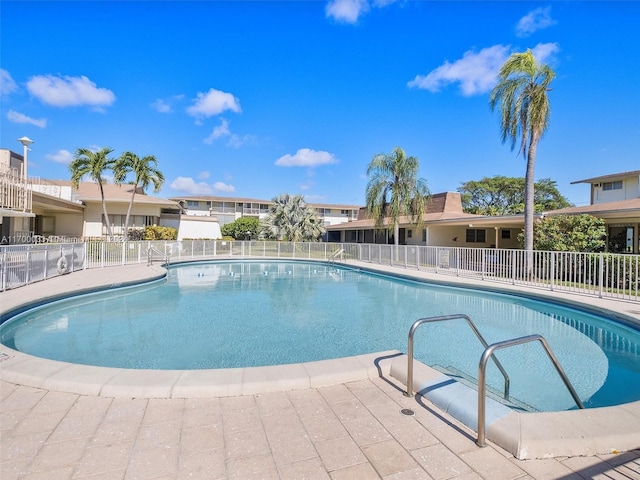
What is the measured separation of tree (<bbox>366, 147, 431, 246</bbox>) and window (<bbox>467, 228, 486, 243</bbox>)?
5.32 meters

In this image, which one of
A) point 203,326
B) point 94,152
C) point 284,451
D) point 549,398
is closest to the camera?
point 284,451

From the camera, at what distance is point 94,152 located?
2067 cm

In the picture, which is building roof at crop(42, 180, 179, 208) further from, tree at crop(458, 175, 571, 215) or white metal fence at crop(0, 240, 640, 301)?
tree at crop(458, 175, 571, 215)

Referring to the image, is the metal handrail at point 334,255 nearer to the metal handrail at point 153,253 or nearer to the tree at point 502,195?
the metal handrail at point 153,253

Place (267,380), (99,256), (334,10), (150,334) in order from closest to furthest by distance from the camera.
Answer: (267,380) < (150,334) < (334,10) < (99,256)

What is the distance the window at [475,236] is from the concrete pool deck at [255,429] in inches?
870

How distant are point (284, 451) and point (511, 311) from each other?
8881 millimetres

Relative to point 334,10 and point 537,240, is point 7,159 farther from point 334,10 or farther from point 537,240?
point 537,240

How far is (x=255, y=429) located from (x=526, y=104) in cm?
1519

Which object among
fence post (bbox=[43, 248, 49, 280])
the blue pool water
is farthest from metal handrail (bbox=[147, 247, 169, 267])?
the blue pool water

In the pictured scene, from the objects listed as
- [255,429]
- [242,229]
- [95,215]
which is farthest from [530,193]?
[242,229]

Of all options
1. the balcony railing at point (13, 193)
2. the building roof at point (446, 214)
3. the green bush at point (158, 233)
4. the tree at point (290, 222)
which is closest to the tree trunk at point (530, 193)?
the building roof at point (446, 214)

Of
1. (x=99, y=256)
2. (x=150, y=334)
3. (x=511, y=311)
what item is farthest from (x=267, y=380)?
(x=99, y=256)

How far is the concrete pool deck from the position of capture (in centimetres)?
211
